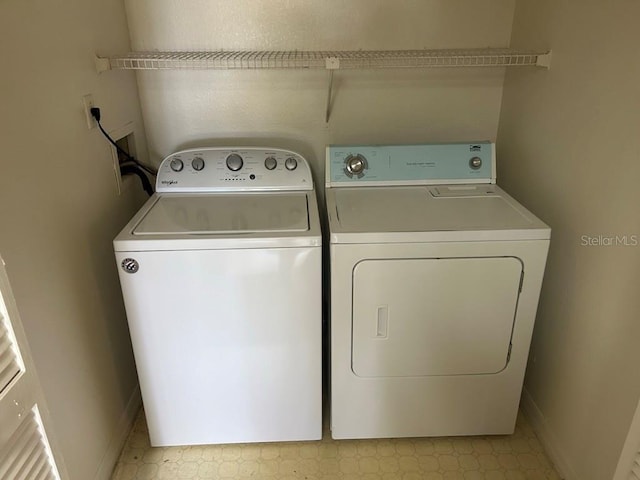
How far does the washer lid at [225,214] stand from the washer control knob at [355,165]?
0.23 m

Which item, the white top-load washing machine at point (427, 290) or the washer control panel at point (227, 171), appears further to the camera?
the washer control panel at point (227, 171)

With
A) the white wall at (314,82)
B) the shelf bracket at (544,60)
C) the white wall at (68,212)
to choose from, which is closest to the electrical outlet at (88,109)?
the white wall at (68,212)

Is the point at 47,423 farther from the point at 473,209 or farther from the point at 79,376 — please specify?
the point at 473,209

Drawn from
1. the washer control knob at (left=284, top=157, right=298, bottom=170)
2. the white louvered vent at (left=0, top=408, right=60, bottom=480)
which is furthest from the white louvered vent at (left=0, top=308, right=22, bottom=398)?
the washer control knob at (left=284, top=157, right=298, bottom=170)

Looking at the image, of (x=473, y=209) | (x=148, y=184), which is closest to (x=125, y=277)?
(x=148, y=184)

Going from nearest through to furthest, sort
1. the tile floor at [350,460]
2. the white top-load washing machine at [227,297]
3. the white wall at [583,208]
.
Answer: the white wall at [583,208]
the white top-load washing machine at [227,297]
the tile floor at [350,460]

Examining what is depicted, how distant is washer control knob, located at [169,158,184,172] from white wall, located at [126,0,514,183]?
0.23 metres

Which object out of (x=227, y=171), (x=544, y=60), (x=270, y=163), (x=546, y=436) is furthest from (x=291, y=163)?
(x=546, y=436)

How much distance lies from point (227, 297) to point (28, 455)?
74 cm

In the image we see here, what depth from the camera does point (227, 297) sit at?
1626 millimetres

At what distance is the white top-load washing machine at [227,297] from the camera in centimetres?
157

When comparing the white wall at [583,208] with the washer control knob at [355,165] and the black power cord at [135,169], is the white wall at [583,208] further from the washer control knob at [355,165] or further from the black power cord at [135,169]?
the black power cord at [135,169]

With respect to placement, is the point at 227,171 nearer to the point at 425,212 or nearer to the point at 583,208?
the point at 425,212

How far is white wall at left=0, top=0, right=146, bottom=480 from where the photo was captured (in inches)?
49.9
